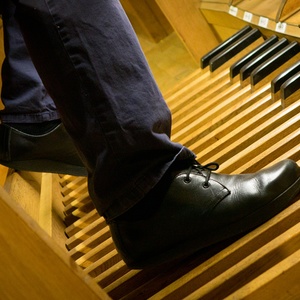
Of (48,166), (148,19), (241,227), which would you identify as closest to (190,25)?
(148,19)

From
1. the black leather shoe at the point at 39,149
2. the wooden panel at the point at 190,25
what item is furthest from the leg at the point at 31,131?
the wooden panel at the point at 190,25

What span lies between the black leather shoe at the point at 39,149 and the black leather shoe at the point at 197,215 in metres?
0.30

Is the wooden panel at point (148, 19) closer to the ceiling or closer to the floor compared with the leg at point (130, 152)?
closer to the floor

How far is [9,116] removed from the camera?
1.09 metres

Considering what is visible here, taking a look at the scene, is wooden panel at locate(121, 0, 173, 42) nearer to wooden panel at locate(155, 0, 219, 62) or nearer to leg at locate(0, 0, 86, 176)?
wooden panel at locate(155, 0, 219, 62)

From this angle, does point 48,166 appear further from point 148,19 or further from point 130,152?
point 148,19

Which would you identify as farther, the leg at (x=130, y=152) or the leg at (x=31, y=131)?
the leg at (x=31, y=131)

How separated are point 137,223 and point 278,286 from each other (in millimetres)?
233

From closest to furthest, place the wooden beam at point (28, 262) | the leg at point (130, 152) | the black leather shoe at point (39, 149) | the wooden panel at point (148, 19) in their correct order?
1. the wooden beam at point (28, 262)
2. the leg at point (130, 152)
3. the black leather shoe at point (39, 149)
4. the wooden panel at point (148, 19)

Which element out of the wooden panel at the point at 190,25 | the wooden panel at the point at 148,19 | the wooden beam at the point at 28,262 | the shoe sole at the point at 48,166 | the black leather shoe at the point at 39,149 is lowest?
the wooden panel at the point at 148,19

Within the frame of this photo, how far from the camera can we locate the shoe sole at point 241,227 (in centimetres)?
82

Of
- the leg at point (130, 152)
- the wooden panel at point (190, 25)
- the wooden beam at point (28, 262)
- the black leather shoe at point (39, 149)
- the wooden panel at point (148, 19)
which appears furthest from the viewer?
the wooden panel at point (148, 19)

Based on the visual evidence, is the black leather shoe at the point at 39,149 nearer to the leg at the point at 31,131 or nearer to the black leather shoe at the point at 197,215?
the leg at the point at 31,131

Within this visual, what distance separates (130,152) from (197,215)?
16cm
